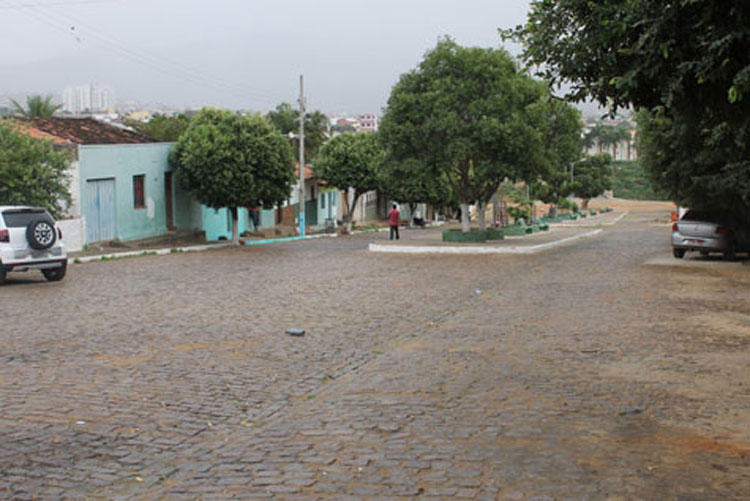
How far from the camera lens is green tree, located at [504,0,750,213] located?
8.41 metres

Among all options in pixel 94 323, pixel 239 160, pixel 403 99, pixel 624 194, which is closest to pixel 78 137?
pixel 239 160

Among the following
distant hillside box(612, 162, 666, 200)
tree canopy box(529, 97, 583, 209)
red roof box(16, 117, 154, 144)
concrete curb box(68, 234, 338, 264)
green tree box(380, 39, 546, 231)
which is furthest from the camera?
distant hillside box(612, 162, 666, 200)

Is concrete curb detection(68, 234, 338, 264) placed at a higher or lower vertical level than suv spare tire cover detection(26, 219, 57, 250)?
lower

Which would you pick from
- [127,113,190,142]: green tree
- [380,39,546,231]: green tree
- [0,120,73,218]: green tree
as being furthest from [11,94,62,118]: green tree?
[380,39,546,231]: green tree

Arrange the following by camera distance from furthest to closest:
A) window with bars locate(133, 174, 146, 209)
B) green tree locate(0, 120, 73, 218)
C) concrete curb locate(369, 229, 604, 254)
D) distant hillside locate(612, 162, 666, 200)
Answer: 1. distant hillside locate(612, 162, 666, 200)
2. window with bars locate(133, 174, 146, 209)
3. concrete curb locate(369, 229, 604, 254)
4. green tree locate(0, 120, 73, 218)

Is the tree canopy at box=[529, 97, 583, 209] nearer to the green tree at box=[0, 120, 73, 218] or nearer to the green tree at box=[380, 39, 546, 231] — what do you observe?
the green tree at box=[380, 39, 546, 231]

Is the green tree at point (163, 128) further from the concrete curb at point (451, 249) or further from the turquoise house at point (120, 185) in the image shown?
the concrete curb at point (451, 249)

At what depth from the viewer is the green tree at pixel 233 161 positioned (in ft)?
117

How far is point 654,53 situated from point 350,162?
150 feet

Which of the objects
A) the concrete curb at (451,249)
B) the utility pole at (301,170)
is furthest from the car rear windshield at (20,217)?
the utility pole at (301,170)

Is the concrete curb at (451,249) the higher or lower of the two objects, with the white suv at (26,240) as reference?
lower

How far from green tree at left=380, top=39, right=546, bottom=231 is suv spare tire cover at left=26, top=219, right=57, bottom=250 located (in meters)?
15.5

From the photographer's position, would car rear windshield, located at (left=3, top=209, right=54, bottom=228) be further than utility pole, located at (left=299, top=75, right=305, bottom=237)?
No

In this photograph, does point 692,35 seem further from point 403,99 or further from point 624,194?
point 624,194
